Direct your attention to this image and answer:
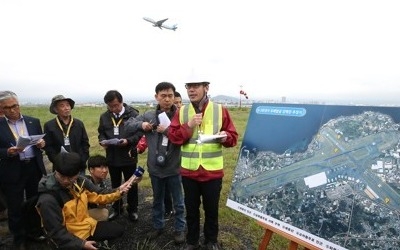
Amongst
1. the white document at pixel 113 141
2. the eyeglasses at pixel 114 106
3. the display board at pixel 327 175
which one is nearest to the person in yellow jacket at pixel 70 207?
the white document at pixel 113 141

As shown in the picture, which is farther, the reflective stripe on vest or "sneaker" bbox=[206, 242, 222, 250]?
"sneaker" bbox=[206, 242, 222, 250]

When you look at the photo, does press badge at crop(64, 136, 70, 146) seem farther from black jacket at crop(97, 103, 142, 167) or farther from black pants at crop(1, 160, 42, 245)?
black pants at crop(1, 160, 42, 245)

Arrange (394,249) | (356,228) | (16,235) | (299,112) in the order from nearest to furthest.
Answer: (394,249), (356,228), (299,112), (16,235)

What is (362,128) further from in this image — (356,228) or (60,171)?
(60,171)

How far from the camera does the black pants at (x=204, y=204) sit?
12.2ft

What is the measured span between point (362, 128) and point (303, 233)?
3.43 ft

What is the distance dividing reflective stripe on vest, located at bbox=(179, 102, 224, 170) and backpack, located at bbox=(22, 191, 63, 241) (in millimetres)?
1766

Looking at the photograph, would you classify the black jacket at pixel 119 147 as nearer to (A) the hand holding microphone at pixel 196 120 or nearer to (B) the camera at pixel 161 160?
(B) the camera at pixel 161 160

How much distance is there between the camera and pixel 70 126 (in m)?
4.64

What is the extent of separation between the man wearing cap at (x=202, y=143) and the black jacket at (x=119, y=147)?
125 cm

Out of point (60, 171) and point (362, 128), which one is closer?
point (362, 128)

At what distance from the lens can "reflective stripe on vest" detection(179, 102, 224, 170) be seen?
3627mm


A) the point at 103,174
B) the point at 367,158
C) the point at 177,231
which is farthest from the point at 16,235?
the point at 367,158

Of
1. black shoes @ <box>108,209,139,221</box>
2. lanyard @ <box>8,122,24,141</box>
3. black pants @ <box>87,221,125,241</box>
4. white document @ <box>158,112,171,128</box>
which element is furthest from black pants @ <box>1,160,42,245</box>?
white document @ <box>158,112,171,128</box>
